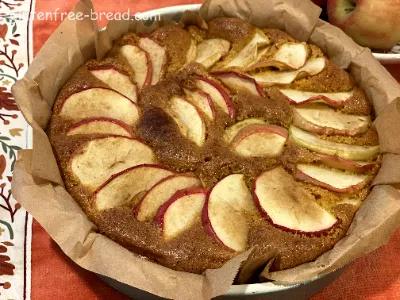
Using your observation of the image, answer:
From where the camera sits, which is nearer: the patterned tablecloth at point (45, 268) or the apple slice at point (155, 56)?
the patterned tablecloth at point (45, 268)

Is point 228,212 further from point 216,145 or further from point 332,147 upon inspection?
point 332,147

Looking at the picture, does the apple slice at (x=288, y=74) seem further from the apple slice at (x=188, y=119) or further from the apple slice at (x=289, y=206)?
the apple slice at (x=289, y=206)

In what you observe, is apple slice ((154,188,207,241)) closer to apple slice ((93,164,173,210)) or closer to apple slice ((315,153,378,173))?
apple slice ((93,164,173,210))

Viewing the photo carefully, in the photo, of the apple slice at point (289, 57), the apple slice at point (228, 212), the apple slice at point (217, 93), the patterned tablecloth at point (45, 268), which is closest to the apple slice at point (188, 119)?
the apple slice at point (217, 93)

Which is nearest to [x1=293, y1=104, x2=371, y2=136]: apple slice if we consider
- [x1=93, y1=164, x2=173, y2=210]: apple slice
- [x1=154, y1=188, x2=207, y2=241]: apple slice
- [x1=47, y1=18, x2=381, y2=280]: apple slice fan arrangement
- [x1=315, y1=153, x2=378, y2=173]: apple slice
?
[x1=47, y1=18, x2=381, y2=280]: apple slice fan arrangement

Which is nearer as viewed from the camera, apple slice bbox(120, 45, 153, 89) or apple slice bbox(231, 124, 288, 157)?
apple slice bbox(231, 124, 288, 157)

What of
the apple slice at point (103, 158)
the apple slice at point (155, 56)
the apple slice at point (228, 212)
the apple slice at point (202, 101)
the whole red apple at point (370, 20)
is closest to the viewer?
the apple slice at point (228, 212)

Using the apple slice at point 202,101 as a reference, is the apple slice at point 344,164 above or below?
below
